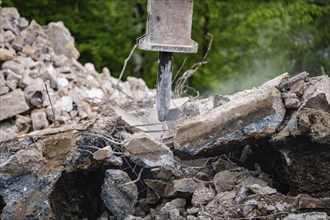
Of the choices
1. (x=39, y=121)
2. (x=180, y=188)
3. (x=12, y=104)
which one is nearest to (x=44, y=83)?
(x=12, y=104)

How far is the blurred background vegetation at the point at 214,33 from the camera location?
1200 centimetres

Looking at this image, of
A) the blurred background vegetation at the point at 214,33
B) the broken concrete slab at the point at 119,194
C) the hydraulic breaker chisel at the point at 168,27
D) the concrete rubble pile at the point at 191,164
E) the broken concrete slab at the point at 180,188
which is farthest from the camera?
the blurred background vegetation at the point at 214,33

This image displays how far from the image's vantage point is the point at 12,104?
6.77 metres

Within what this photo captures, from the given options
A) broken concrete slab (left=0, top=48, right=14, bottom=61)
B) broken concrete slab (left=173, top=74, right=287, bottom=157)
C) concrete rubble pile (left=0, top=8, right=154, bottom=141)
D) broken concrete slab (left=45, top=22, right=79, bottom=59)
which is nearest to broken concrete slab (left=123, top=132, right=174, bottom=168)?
broken concrete slab (left=173, top=74, right=287, bottom=157)

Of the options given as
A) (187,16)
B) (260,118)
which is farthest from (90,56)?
(260,118)

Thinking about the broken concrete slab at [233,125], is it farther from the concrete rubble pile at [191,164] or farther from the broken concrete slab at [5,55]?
the broken concrete slab at [5,55]

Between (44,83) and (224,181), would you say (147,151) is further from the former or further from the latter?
(44,83)

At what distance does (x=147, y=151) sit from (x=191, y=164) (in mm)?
434

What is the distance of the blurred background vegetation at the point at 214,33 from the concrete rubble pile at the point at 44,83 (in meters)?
3.12

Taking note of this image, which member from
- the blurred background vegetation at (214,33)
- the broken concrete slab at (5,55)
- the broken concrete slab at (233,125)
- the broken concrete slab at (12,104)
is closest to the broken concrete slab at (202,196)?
the broken concrete slab at (233,125)

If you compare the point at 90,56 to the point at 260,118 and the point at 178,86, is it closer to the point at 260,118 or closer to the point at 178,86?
the point at 178,86

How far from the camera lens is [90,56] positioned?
1264cm

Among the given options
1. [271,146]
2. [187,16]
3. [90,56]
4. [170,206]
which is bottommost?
[90,56]

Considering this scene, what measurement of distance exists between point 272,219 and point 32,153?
173 centimetres
